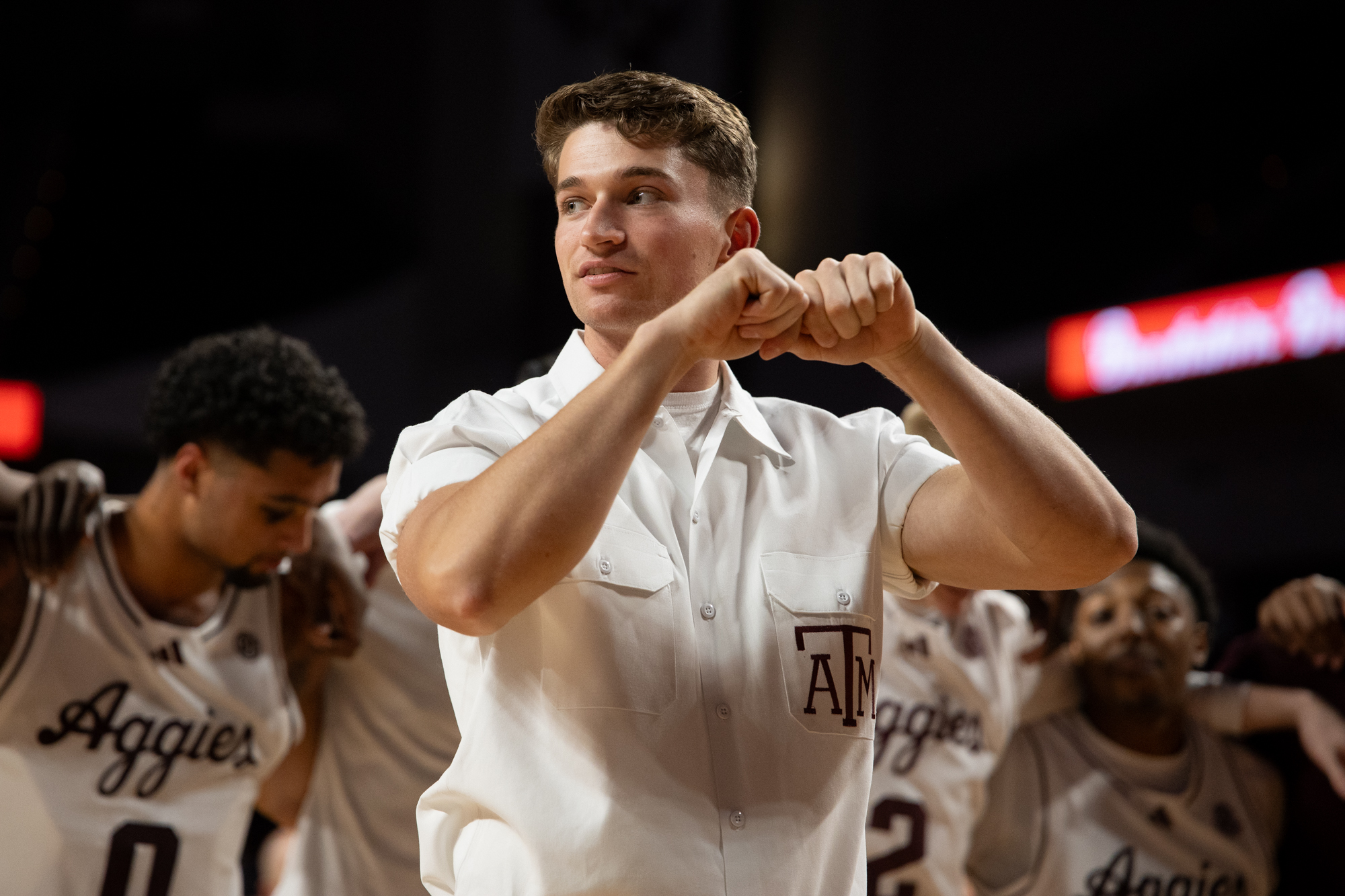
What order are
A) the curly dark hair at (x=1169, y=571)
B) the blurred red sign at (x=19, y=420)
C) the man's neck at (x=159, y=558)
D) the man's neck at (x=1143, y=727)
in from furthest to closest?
1. the blurred red sign at (x=19, y=420)
2. the curly dark hair at (x=1169, y=571)
3. the man's neck at (x=1143, y=727)
4. the man's neck at (x=159, y=558)

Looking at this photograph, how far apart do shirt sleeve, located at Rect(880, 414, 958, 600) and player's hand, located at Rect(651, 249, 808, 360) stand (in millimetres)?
344

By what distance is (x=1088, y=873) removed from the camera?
12.2 feet

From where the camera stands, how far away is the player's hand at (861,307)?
1507 mm

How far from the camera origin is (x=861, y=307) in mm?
1507

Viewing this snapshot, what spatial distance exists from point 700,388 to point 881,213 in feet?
29.7

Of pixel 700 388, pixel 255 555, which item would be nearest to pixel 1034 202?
pixel 255 555

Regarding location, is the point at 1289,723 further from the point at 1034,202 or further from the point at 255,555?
the point at 1034,202

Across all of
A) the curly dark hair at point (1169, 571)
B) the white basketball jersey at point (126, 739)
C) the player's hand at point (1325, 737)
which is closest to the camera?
the white basketball jersey at point (126, 739)

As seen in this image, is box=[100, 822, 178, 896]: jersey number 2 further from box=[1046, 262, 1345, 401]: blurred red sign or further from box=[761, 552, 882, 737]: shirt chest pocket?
box=[1046, 262, 1345, 401]: blurred red sign

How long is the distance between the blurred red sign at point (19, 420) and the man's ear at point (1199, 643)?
8.23 metres

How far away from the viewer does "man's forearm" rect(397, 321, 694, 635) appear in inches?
54.9

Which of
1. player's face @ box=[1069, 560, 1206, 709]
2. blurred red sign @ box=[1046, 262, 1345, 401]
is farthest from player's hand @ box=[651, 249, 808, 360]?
blurred red sign @ box=[1046, 262, 1345, 401]

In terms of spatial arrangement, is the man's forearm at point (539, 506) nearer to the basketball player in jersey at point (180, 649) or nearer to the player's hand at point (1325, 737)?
the basketball player in jersey at point (180, 649)

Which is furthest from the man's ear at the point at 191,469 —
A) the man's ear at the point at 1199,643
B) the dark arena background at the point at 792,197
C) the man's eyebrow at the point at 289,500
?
the dark arena background at the point at 792,197
